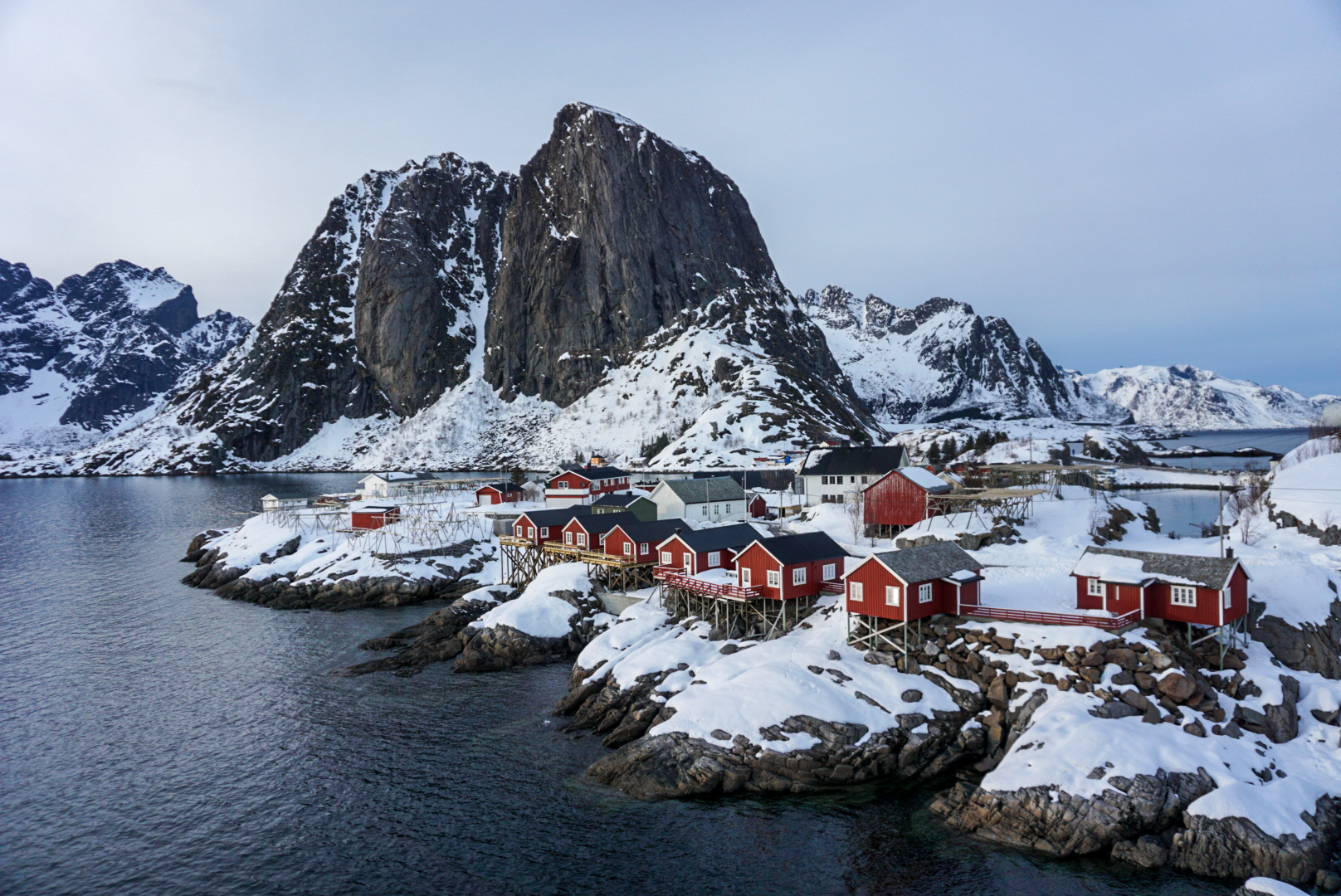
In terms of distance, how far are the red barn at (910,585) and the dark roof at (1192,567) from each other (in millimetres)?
7576

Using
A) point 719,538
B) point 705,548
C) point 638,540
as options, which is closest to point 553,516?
point 638,540

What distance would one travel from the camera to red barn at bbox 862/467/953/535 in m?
57.0

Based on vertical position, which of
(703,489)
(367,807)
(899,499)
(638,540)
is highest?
(703,489)

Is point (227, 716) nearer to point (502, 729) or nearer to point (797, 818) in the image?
point (502, 729)

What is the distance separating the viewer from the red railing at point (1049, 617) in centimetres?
3262

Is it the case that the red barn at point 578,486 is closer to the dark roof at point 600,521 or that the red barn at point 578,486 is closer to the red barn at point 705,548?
the dark roof at point 600,521

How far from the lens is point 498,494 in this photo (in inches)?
3541

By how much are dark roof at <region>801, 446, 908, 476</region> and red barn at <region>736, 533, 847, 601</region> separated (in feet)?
88.8

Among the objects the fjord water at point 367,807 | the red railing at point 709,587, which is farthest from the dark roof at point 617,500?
the fjord water at point 367,807

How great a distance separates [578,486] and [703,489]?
26.9 metres

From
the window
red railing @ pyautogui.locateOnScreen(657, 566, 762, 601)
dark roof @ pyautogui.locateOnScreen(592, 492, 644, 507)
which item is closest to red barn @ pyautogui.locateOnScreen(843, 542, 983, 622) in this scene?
red railing @ pyautogui.locateOnScreen(657, 566, 762, 601)

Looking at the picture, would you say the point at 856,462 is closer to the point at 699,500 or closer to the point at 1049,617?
the point at 699,500

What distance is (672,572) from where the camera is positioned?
158ft

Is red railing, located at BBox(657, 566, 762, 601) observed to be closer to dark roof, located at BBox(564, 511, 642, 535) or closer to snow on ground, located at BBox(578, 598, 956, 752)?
snow on ground, located at BBox(578, 598, 956, 752)
